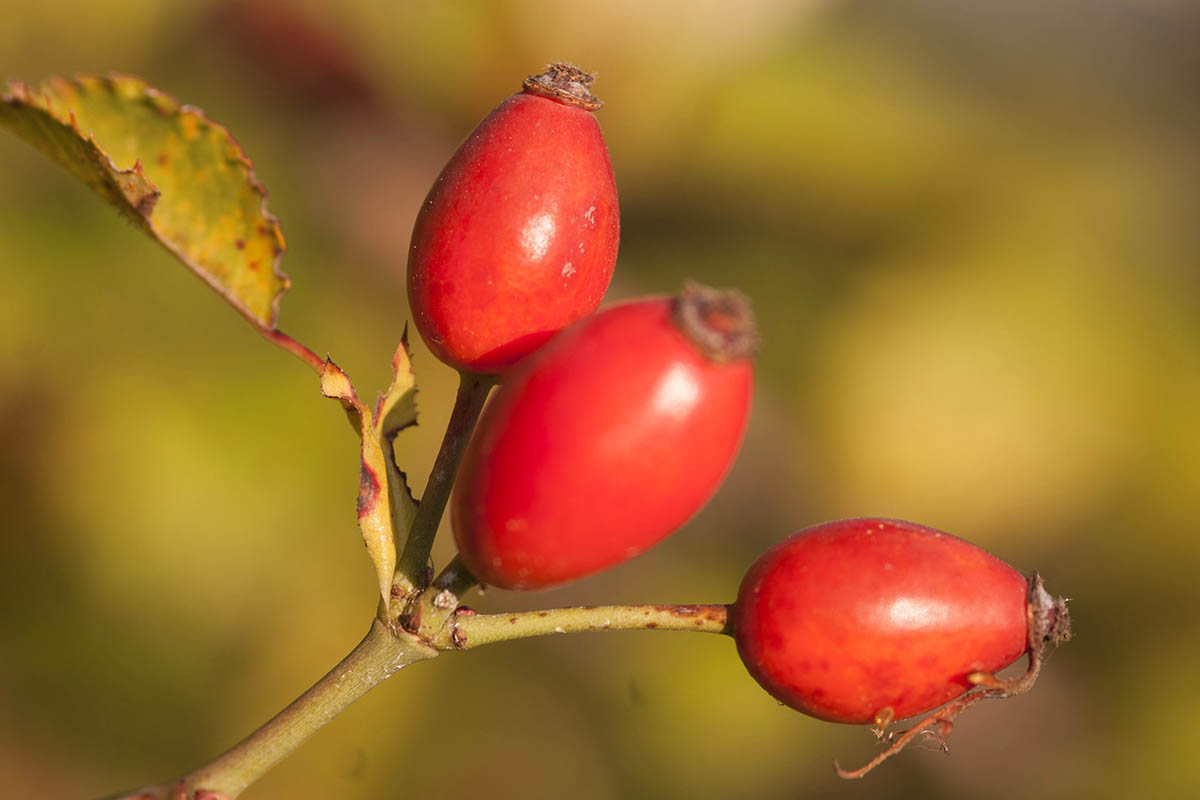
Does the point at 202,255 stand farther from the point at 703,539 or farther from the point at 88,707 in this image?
the point at 703,539

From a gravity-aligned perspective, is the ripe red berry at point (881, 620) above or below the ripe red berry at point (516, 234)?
below

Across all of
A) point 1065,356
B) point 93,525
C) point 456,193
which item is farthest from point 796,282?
point 456,193

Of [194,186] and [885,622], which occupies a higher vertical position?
[194,186]

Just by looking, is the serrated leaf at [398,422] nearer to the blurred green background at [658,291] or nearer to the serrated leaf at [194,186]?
the serrated leaf at [194,186]

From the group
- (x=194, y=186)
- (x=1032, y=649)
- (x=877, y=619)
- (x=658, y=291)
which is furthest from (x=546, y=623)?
(x=658, y=291)

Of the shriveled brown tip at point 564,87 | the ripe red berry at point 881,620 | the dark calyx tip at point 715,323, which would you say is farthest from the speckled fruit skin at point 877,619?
the shriveled brown tip at point 564,87

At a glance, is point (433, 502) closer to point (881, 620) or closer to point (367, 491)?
point (367, 491)
